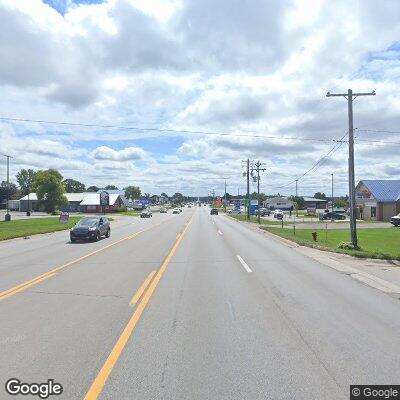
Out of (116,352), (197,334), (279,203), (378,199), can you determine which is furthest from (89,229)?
(279,203)

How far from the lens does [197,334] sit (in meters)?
7.44

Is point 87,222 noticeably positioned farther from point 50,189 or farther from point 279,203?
point 279,203

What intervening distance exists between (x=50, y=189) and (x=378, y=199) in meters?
58.7

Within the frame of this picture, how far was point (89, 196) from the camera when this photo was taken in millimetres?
125688

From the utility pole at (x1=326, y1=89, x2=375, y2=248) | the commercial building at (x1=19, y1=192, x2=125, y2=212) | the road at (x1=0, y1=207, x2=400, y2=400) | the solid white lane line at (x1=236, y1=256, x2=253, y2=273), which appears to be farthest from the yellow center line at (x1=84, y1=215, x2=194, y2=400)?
the commercial building at (x1=19, y1=192, x2=125, y2=212)

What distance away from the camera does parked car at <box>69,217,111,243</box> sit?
2798 centimetres

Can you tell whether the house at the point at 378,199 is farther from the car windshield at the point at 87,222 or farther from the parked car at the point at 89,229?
the car windshield at the point at 87,222

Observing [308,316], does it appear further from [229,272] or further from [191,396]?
[229,272]

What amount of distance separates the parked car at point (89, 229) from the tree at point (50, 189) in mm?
61567

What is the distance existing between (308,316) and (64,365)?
15.5 feet

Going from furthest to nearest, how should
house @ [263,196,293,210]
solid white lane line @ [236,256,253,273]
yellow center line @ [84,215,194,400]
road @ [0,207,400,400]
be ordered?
house @ [263,196,293,210] < solid white lane line @ [236,256,253,273] < road @ [0,207,400,400] < yellow center line @ [84,215,194,400]

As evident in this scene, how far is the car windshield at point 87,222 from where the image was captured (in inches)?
1148

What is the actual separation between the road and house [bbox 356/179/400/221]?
60.5 metres

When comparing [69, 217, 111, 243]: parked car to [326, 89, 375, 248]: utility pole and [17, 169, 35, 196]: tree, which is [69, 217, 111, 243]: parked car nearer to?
[326, 89, 375, 248]: utility pole
